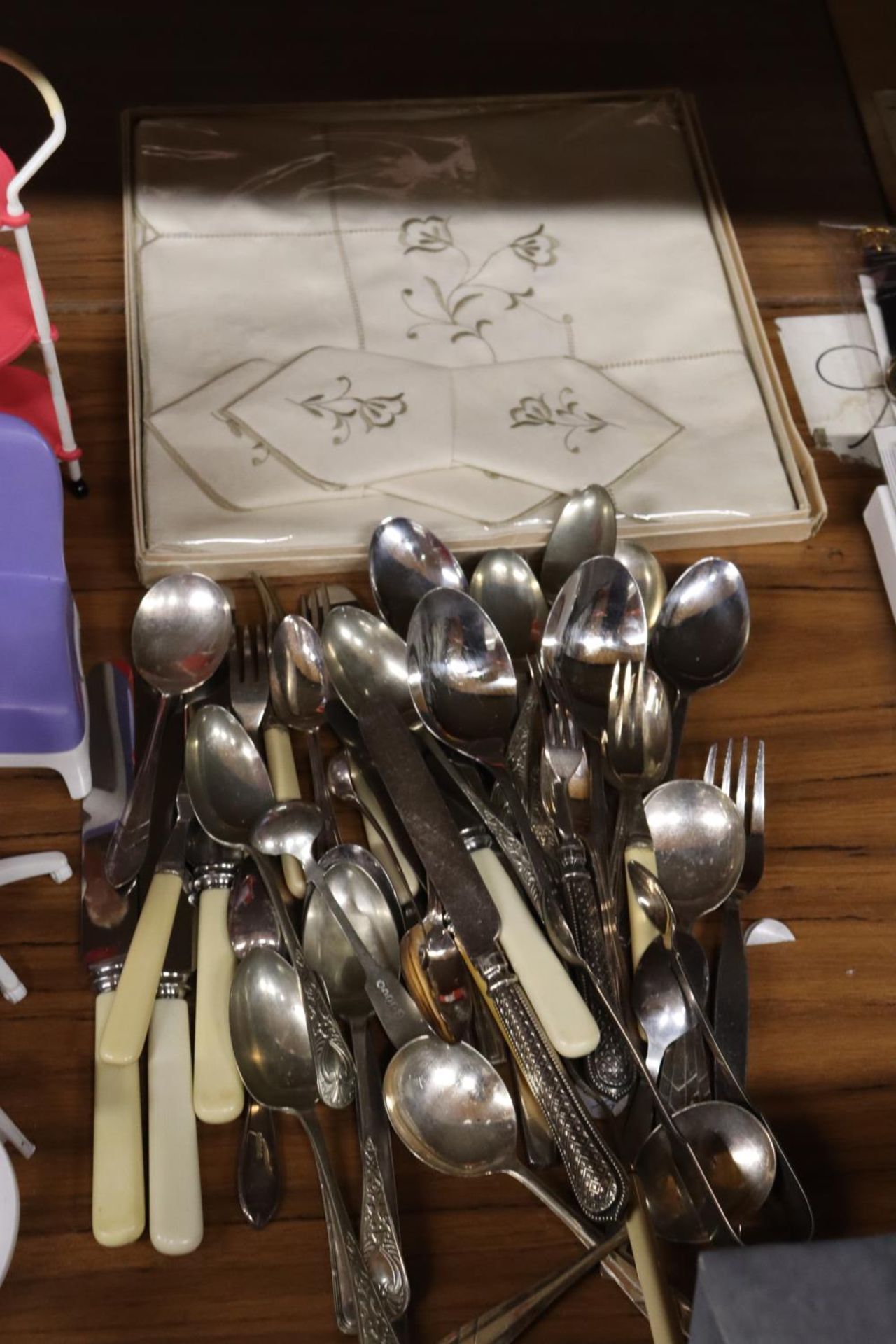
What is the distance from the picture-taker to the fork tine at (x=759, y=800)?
63 centimetres

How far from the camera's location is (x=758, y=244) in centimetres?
91

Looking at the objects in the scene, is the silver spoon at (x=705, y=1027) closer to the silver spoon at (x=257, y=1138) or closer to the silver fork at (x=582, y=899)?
the silver fork at (x=582, y=899)

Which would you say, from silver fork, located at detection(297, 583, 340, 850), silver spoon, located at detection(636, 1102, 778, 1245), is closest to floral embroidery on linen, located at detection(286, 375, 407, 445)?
silver fork, located at detection(297, 583, 340, 850)

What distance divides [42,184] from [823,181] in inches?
21.2

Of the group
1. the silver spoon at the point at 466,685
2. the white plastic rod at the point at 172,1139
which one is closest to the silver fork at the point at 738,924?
the silver spoon at the point at 466,685

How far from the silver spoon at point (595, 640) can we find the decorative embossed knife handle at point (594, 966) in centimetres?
8

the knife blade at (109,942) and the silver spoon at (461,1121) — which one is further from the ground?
the knife blade at (109,942)

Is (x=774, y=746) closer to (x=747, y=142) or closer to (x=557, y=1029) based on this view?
(x=557, y=1029)

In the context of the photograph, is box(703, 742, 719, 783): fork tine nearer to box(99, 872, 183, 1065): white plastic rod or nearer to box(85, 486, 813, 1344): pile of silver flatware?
box(85, 486, 813, 1344): pile of silver flatware

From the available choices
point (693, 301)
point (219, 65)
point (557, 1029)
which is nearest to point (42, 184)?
point (219, 65)

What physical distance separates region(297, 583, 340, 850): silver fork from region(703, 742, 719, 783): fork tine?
0.59ft

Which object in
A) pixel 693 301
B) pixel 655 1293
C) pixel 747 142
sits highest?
pixel 747 142

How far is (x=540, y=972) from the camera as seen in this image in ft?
1.82

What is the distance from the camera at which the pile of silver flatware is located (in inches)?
20.1
